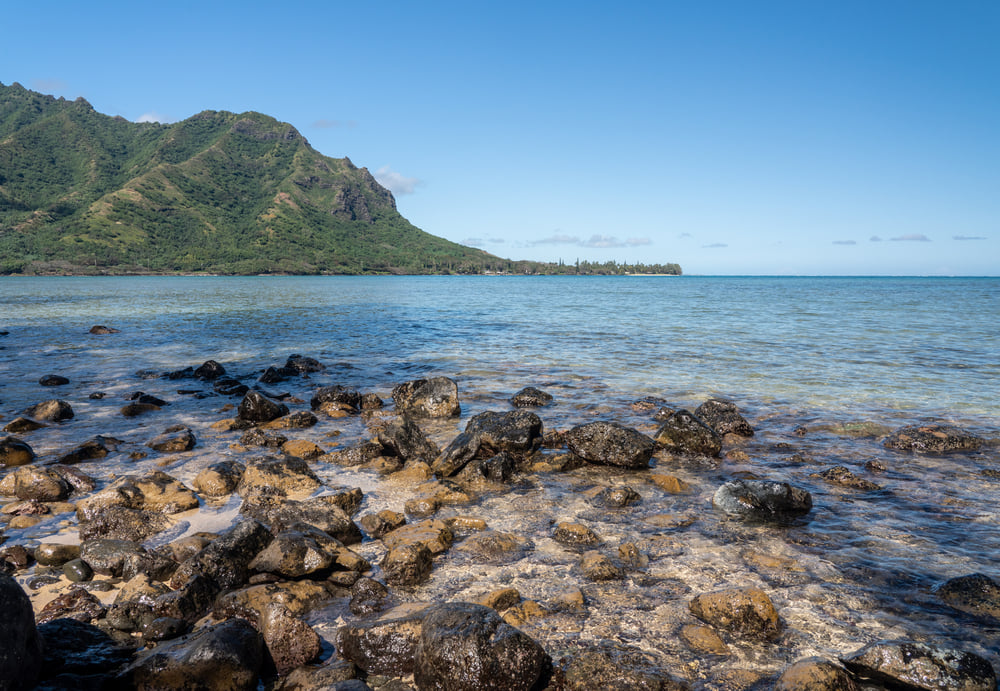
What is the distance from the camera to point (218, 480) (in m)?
8.00

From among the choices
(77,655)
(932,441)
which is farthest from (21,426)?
(932,441)

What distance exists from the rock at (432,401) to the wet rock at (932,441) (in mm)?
9290

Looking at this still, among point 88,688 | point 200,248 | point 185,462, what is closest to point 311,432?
point 185,462

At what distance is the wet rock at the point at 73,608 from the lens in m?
4.64

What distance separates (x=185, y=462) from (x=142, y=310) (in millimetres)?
43912

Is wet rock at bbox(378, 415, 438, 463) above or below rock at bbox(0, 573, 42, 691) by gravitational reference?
below

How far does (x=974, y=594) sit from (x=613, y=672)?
3.91 meters

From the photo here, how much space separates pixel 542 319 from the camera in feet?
136

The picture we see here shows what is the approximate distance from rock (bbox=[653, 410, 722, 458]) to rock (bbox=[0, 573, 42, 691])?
9.13 meters

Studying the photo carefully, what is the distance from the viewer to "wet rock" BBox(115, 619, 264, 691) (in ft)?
12.4

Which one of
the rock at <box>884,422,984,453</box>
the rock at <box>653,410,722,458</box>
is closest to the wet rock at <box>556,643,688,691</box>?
the rock at <box>653,410,722,458</box>

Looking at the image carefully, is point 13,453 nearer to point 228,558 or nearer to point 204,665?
point 228,558

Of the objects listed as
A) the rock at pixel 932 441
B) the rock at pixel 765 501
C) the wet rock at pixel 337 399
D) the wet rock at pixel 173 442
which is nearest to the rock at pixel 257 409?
the wet rock at pixel 173 442

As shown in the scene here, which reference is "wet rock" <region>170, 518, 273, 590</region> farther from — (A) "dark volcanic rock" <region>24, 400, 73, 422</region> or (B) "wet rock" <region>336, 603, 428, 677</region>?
(A) "dark volcanic rock" <region>24, 400, 73, 422</region>
